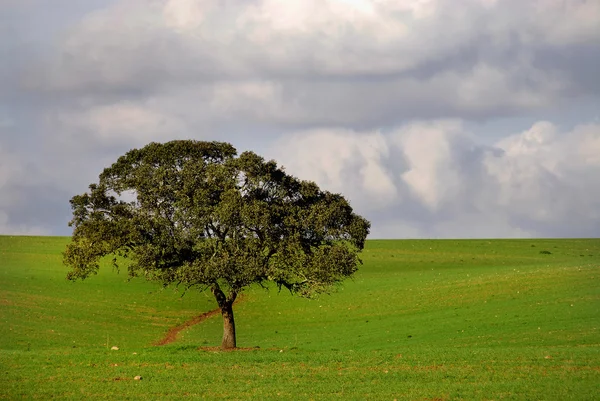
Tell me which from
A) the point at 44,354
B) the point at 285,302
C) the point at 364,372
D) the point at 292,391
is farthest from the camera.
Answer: the point at 285,302

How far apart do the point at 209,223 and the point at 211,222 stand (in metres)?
0.21

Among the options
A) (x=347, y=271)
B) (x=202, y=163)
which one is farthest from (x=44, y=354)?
(x=347, y=271)

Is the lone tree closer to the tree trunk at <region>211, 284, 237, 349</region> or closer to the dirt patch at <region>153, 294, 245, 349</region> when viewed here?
the tree trunk at <region>211, 284, 237, 349</region>

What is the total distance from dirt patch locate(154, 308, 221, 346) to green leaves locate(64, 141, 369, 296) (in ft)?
46.3

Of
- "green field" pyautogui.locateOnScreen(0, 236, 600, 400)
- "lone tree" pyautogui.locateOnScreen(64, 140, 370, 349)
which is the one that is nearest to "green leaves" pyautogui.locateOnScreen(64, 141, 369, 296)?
"lone tree" pyautogui.locateOnScreen(64, 140, 370, 349)

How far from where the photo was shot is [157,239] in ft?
131

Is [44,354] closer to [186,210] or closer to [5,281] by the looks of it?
[186,210]

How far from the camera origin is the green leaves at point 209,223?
39.4 metres

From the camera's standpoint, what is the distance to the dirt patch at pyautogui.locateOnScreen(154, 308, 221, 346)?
53781 millimetres

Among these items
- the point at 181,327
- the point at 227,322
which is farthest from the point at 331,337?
the point at 181,327

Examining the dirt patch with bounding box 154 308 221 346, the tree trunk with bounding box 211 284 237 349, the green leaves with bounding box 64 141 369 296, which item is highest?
the green leaves with bounding box 64 141 369 296

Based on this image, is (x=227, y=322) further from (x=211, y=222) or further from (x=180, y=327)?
(x=180, y=327)

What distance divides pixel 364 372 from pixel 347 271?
29.1 ft

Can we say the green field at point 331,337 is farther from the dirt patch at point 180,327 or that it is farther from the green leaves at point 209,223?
the green leaves at point 209,223
